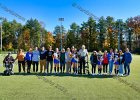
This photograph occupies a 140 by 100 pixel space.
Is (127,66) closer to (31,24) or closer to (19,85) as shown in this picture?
(19,85)

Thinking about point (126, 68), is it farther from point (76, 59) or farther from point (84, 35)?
point (84, 35)

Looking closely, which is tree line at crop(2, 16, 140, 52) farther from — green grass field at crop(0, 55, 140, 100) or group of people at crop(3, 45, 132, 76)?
green grass field at crop(0, 55, 140, 100)

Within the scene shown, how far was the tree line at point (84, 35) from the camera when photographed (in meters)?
91.2

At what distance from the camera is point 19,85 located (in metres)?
14.6

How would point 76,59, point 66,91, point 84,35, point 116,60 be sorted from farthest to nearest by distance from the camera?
point 84,35 < point 76,59 < point 116,60 < point 66,91

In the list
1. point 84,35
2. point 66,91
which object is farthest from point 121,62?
point 84,35

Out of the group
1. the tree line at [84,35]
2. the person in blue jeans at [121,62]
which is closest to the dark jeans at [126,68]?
the person in blue jeans at [121,62]

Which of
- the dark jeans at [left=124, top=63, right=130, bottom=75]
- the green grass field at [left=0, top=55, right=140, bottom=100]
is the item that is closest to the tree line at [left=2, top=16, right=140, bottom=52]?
the dark jeans at [left=124, top=63, right=130, bottom=75]

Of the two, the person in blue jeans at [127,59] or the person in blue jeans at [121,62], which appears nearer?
the person in blue jeans at [127,59]

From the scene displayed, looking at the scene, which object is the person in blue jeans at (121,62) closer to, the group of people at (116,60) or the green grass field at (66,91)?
the group of people at (116,60)

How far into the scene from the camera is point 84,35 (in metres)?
94.4

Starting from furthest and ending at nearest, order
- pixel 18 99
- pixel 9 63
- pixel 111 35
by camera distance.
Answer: pixel 111 35 < pixel 9 63 < pixel 18 99

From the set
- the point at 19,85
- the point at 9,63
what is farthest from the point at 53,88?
the point at 9,63

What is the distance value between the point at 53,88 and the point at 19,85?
1733mm
